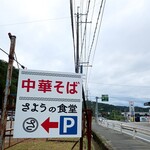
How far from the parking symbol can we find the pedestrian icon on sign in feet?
1.59

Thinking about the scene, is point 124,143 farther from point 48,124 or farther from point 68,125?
point 48,124

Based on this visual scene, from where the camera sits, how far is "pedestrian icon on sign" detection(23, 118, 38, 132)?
4051 millimetres

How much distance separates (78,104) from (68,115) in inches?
11.3

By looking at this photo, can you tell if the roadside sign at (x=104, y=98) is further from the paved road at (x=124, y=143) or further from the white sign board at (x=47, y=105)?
the white sign board at (x=47, y=105)

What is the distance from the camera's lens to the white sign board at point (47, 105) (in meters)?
4.06

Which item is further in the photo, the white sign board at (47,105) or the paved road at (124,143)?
the paved road at (124,143)

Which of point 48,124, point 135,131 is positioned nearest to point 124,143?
point 135,131

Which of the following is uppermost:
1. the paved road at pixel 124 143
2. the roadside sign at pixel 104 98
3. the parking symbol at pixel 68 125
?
the roadside sign at pixel 104 98

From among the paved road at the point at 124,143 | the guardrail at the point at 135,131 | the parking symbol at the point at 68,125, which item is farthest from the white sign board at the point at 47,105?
the guardrail at the point at 135,131

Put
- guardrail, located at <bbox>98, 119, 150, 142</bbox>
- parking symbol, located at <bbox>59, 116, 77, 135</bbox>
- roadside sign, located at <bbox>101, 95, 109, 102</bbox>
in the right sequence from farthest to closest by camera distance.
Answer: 1. roadside sign, located at <bbox>101, 95, 109, 102</bbox>
2. guardrail, located at <bbox>98, 119, 150, 142</bbox>
3. parking symbol, located at <bbox>59, 116, 77, 135</bbox>

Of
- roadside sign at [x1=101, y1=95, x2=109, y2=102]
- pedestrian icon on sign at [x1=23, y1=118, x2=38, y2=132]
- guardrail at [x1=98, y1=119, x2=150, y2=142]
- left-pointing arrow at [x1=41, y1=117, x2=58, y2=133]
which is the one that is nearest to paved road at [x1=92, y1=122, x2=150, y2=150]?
guardrail at [x1=98, y1=119, x2=150, y2=142]

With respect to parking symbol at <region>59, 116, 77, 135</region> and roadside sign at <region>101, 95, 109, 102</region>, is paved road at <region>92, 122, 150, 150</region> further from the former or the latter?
roadside sign at <region>101, 95, 109, 102</region>

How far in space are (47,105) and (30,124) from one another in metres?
0.46

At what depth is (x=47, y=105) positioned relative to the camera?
417cm
